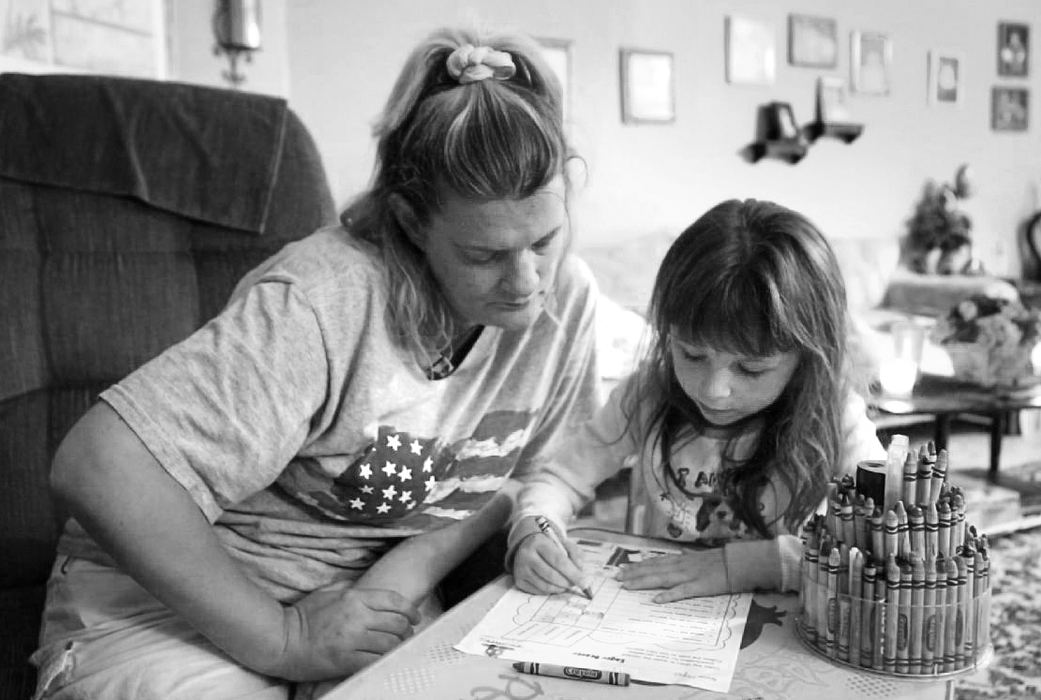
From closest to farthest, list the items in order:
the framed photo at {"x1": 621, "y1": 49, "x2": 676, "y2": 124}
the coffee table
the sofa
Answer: the coffee table
the sofa
the framed photo at {"x1": 621, "y1": 49, "x2": 676, "y2": 124}

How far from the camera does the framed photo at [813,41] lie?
484 cm

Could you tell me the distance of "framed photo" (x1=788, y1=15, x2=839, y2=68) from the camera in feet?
15.9

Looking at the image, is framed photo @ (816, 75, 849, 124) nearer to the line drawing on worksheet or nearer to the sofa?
the sofa

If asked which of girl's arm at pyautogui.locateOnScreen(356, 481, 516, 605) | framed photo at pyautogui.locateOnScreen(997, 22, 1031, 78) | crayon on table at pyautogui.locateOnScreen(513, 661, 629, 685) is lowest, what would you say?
girl's arm at pyautogui.locateOnScreen(356, 481, 516, 605)

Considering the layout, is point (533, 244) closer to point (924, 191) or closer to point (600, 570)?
A: point (600, 570)

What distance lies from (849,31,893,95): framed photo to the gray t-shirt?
4263 mm

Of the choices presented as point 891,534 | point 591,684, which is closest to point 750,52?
point 891,534

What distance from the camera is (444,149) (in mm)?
1063

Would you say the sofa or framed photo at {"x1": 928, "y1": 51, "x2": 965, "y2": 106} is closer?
the sofa

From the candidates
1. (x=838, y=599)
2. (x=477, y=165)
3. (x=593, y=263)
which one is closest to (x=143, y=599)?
(x=477, y=165)

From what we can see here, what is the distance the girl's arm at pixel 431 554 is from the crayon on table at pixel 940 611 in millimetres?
598

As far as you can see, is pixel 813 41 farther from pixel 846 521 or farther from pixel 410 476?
pixel 846 521

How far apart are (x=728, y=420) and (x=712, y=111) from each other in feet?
12.3

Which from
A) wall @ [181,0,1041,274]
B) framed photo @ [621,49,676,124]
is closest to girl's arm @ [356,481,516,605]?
wall @ [181,0,1041,274]
